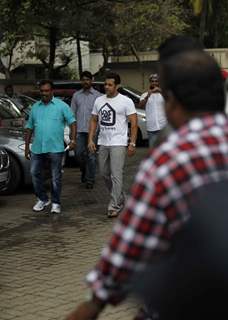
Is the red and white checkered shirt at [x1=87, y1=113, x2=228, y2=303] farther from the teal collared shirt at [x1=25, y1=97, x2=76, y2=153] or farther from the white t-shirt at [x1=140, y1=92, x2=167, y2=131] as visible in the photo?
the white t-shirt at [x1=140, y1=92, x2=167, y2=131]

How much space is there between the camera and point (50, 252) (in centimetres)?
718

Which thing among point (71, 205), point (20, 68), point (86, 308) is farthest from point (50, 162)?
point (20, 68)

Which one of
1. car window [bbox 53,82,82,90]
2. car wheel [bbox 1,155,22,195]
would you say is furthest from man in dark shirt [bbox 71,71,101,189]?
car window [bbox 53,82,82,90]

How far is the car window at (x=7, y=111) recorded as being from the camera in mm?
12923

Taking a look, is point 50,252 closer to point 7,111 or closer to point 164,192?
point 164,192

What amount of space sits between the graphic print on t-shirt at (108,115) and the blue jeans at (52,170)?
78 cm

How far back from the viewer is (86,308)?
2293 mm

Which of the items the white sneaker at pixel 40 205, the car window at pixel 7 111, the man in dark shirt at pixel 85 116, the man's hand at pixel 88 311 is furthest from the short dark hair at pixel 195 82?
the car window at pixel 7 111

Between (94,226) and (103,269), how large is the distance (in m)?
6.24

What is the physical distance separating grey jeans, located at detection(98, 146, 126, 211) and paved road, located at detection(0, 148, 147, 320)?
1.02 feet

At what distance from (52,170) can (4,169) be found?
1.04 metres

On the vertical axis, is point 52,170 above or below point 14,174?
above

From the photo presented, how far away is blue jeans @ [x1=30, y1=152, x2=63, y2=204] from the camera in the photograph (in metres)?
9.00

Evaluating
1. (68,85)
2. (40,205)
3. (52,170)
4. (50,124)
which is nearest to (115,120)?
(50,124)
